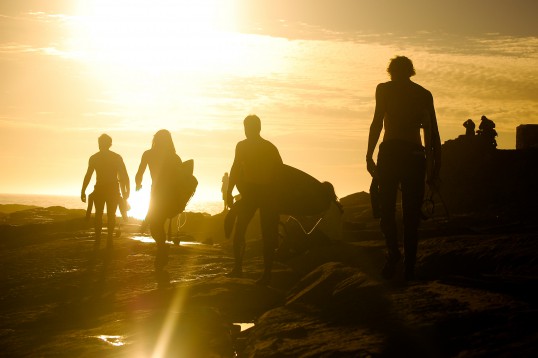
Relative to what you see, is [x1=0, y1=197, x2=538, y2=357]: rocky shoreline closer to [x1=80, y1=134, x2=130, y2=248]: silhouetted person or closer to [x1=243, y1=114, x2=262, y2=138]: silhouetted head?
[x1=80, y1=134, x2=130, y2=248]: silhouetted person

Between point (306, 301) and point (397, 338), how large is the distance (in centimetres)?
317

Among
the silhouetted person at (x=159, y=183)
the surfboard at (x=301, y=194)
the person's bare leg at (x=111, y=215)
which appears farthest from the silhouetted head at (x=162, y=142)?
the person's bare leg at (x=111, y=215)

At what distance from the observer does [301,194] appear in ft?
47.0

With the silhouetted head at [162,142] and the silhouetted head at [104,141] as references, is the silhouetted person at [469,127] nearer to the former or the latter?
the silhouetted head at [104,141]

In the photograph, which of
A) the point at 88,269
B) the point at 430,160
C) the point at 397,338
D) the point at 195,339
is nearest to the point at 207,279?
the point at 88,269

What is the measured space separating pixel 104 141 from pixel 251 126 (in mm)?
5758

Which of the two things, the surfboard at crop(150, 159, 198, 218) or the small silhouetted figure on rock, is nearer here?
the surfboard at crop(150, 159, 198, 218)

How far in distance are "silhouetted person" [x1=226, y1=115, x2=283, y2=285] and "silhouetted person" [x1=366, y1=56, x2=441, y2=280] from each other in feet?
9.35

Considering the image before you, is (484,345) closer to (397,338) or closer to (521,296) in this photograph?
(397,338)

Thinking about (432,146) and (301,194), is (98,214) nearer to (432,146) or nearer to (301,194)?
(301,194)

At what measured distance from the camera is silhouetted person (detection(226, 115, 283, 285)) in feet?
36.2

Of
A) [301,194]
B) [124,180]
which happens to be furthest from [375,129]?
[124,180]

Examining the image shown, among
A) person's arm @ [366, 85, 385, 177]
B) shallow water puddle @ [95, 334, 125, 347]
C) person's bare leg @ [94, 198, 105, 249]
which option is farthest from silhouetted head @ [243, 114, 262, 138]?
person's bare leg @ [94, 198, 105, 249]

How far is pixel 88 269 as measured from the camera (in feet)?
42.6
